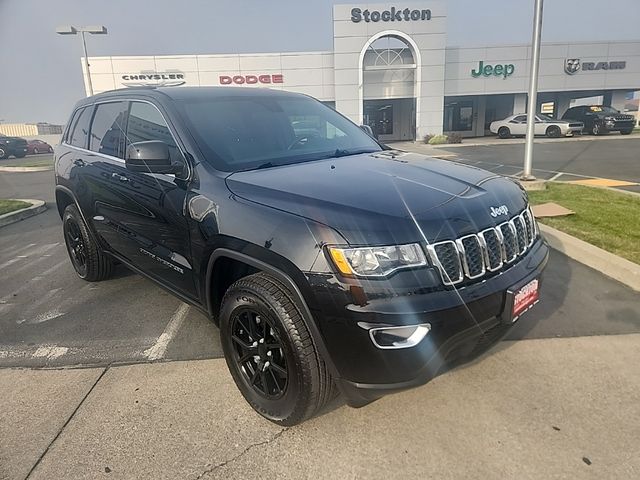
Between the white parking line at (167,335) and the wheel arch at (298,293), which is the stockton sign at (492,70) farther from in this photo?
the wheel arch at (298,293)

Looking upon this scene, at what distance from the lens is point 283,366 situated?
92.7 inches

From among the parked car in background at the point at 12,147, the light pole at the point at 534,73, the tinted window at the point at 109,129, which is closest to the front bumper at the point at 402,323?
the tinted window at the point at 109,129

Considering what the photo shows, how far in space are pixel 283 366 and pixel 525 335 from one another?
2013 millimetres

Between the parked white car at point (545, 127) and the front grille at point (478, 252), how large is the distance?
82.4 feet

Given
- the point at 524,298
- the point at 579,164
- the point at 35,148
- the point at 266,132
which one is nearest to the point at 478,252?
the point at 524,298

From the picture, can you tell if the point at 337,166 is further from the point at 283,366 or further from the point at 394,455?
the point at 394,455

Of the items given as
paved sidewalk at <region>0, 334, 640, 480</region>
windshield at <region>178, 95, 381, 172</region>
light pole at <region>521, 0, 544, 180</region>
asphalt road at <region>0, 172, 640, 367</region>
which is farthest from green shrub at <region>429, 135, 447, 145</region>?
paved sidewalk at <region>0, 334, 640, 480</region>

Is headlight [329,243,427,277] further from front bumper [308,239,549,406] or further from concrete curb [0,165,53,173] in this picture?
concrete curb [0,165,53,173]

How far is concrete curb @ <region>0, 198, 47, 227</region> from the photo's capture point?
8184 millimetres

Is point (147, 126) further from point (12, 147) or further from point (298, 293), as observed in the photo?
point (12, 147)

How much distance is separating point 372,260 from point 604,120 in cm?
2988

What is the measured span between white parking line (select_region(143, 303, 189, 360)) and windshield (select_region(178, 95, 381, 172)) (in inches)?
61.1

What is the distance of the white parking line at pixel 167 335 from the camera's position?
130 inches

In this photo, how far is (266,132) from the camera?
3279mm
